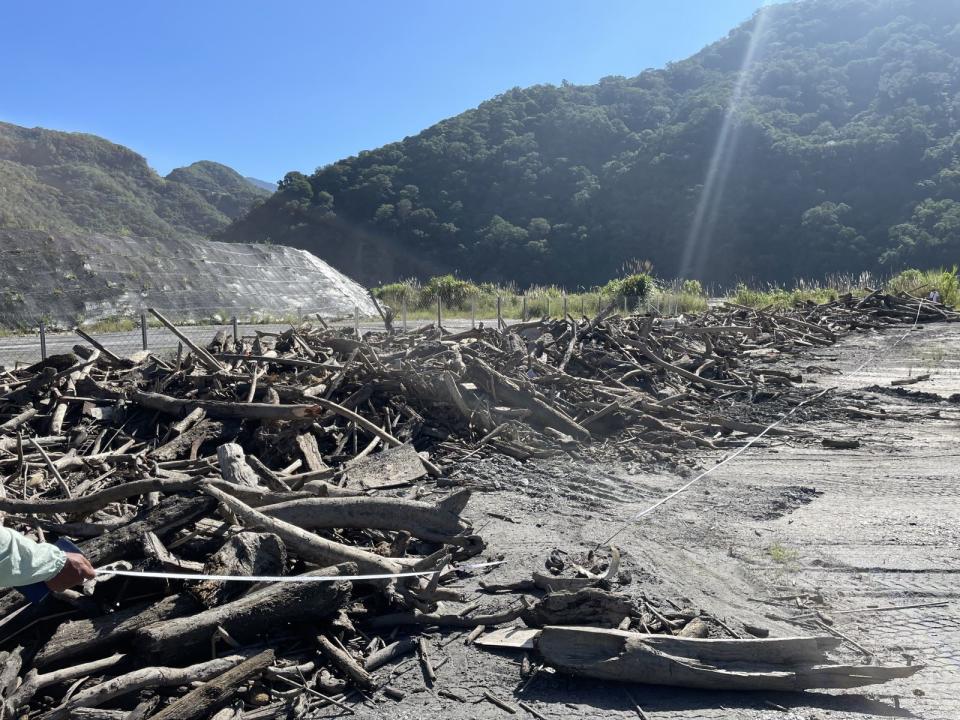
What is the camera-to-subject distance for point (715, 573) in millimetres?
4094

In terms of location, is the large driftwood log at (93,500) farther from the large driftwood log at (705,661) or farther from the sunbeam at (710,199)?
the sunbeam at (710,199)

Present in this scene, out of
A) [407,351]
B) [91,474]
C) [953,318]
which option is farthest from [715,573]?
[953,318]

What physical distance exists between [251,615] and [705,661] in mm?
1996

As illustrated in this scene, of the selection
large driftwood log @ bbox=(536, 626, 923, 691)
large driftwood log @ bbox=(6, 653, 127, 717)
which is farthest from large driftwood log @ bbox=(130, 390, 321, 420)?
large driftwood log @ bbox=(536, 626, 923, 691)

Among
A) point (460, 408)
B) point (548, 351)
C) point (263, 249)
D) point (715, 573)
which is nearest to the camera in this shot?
point (715, 573)

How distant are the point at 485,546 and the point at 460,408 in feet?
9.12

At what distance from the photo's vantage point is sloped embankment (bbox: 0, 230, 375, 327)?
23.8m

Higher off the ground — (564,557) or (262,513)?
(262,513)

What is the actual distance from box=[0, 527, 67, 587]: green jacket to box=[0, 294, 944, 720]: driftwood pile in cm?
48

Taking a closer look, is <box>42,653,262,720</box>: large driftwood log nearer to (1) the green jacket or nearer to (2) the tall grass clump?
(1) the green jacket

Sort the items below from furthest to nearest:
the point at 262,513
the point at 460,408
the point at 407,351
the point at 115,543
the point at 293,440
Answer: the point at 407,351, the point at 460,408, the point at 293,440, the point at 262,513, the point at 115,543

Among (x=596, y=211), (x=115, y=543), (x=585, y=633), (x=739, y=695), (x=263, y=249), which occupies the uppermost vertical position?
(x=596, y=211)

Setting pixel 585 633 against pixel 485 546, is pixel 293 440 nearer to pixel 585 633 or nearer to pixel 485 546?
pixel 485 546

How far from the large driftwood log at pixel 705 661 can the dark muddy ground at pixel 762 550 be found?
2.3 inches
